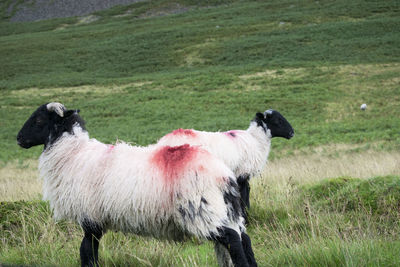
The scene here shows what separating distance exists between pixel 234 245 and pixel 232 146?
172 inches

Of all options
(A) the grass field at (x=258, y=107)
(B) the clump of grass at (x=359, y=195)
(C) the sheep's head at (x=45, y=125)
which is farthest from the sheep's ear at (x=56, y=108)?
(B) the clump of grass at (x=359, y=195)

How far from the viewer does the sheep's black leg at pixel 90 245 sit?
15.9 feet

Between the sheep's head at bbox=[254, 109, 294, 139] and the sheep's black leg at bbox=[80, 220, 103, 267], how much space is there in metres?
5.73

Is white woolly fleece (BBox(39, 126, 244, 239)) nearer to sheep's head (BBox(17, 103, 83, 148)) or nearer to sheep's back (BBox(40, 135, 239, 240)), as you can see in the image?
sheep's back (BBox(40, 135, 239, 240))

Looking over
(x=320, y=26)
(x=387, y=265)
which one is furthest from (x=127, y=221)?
(x=320, y=26)

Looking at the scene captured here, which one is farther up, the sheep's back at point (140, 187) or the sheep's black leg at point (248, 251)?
the sheep's back at point (140, 187)

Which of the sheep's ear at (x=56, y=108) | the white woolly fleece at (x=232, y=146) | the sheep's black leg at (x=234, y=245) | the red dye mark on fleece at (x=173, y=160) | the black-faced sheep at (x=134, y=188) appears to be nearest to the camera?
the sheep's black leg at (x=234, y=245)

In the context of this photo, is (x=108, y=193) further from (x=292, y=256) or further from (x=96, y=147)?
(x=292, y=256)

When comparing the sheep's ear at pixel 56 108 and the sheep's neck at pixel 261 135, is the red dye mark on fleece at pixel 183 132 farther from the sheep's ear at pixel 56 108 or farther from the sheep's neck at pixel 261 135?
the sheep's ear at pixel 56 108

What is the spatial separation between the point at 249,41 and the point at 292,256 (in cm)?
5561

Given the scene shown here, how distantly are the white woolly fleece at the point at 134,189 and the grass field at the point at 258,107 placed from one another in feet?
1.48

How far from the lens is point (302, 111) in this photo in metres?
30.5

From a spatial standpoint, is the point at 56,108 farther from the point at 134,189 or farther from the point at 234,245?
the point at 234,245

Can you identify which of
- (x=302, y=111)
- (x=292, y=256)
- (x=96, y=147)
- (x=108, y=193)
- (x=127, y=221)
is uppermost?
(x=96, y=147)
